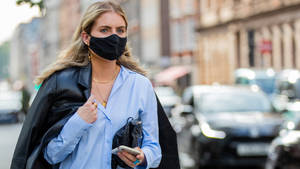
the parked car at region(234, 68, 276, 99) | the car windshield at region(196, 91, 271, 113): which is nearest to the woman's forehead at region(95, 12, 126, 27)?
the car windshield at region(196, 91, 271, 113)

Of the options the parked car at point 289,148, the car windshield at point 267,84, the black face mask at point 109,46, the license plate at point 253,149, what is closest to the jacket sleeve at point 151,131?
the black face mask at point 109,46

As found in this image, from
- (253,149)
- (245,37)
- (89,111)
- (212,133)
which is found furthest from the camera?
(245,37)

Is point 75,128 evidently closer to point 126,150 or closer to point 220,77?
point 126,150

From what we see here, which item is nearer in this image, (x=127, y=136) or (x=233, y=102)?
(x=127, y=136)

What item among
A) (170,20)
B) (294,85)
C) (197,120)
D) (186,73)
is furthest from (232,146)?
(170,20)

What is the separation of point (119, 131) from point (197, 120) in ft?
33.7

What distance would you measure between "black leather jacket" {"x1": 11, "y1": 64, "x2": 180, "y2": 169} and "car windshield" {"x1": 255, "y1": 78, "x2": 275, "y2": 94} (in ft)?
77.1

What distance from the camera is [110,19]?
3.78 meters

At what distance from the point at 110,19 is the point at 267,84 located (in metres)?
23.9

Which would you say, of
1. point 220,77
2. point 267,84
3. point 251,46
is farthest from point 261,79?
point 220,77

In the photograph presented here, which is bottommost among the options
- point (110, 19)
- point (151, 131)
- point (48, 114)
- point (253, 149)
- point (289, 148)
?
point (253, 149)

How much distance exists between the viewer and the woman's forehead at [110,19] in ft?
12.4

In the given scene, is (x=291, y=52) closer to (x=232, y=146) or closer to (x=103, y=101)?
(x=232, y=146)

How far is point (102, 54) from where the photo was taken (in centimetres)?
378
